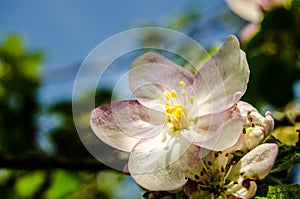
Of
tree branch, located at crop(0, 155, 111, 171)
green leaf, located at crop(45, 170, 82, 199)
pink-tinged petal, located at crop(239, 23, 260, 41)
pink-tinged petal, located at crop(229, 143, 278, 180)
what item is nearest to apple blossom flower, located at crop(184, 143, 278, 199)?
pink-tinged petal, located at crop(229, 143, 278, 180)

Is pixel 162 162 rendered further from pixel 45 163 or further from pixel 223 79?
pixel 45 163

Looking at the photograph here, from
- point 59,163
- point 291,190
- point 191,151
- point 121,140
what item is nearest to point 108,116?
point 121,140

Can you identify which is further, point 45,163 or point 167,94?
point 45,163

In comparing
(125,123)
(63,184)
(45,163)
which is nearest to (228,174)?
(125,123)

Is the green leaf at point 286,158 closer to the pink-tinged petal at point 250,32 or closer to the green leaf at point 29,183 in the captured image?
the pink-tinged petal at point 250,32

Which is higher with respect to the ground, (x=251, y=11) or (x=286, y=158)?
(x=286, y=158)

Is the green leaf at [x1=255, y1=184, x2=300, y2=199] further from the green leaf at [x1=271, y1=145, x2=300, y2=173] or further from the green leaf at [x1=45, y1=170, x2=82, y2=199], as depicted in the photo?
the green leaf at [x1=45, y1=170, x2=82, y2=199]
